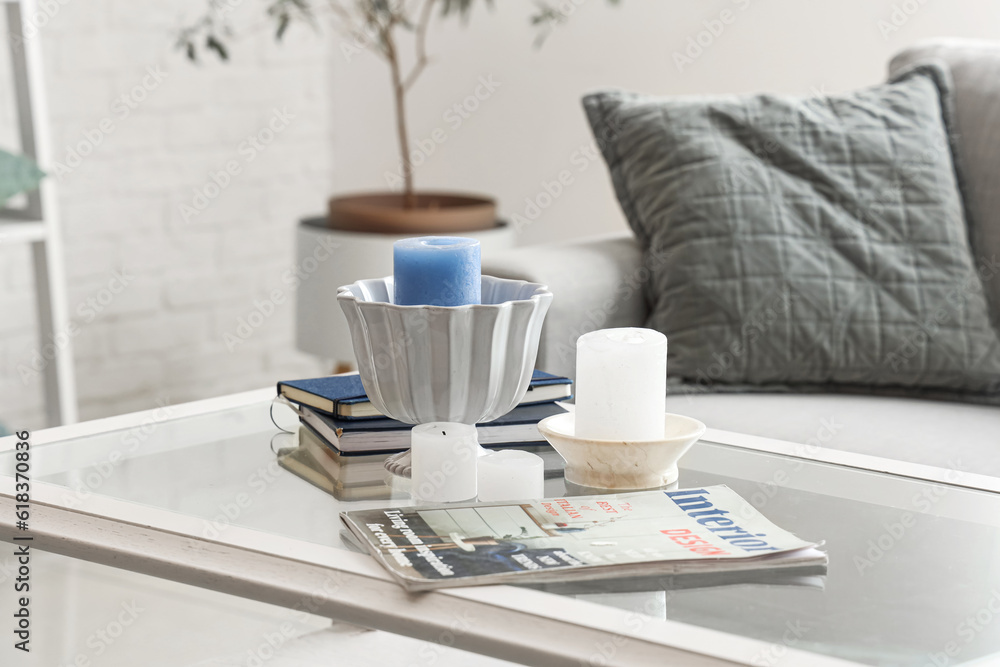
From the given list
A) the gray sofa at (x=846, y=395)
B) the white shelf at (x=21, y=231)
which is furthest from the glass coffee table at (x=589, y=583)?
the white shelf at (x=21, y=231)

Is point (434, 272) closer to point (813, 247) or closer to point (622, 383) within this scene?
point (622, 383)

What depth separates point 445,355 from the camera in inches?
32.9

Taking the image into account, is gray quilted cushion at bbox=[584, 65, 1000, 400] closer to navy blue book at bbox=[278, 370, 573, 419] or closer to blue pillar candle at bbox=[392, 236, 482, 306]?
navy blue book at bbox=[278, 370, 573, 419]

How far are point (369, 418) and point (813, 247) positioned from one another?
775 millimetres

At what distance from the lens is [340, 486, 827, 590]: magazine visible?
72cm

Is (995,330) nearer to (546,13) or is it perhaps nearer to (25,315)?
(546,13)

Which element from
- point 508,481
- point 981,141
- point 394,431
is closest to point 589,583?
point 508,481

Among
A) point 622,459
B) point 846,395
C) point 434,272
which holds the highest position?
point 434,272

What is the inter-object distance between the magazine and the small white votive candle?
37 millimetres

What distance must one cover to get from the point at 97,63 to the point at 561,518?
6.26ft

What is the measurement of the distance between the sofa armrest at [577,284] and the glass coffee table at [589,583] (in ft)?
1.36

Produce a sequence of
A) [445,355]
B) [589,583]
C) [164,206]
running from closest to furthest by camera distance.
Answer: [589,583]
[445,355]
[164,206]

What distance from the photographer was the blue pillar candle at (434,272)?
836 millimetres

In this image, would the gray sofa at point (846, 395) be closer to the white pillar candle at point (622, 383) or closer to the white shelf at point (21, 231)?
the white pillar candle at point (622, 383)
